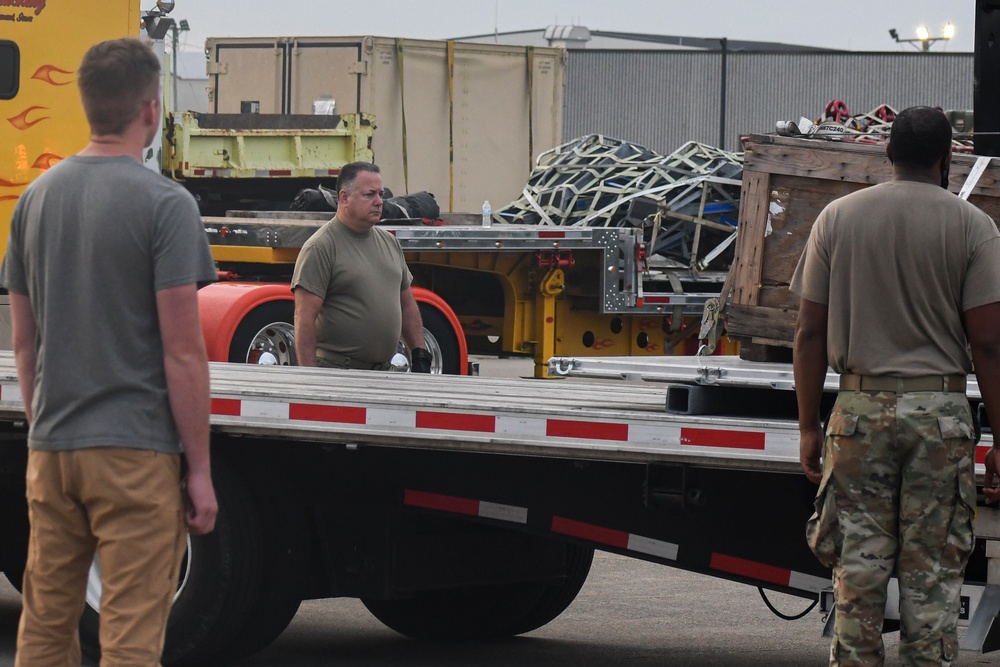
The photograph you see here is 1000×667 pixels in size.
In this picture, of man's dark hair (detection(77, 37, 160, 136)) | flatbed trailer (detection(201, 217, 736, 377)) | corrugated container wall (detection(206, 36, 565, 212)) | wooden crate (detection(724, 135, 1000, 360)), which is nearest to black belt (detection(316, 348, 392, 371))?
wooden crate (detection(724, 135, 1000, 360))

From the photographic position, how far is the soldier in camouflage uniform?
13.8 feet

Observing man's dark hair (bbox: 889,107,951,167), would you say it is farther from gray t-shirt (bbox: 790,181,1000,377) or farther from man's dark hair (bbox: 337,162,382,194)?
man's dark hair (bbox: 337,162,382,194)

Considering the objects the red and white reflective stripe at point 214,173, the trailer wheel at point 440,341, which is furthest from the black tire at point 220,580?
the red and white reflective stripe at point 214,173

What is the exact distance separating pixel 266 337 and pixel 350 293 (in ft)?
10.1

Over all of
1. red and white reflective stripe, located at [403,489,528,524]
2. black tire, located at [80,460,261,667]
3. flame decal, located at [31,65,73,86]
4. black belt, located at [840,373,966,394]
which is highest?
flame decal, located at [31,65,73,86]

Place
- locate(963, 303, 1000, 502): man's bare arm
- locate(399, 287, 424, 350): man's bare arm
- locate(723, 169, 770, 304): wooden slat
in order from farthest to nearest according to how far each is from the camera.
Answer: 1. locate(399, 287, 424, 350): man's bare arm
2. locate(723, 169, 770, 304): wooden slat
3. locate(963, 303, 1000, 502): man's bare arm

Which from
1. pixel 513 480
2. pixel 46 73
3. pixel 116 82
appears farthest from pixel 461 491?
pixel 46 73

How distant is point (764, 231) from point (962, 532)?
2.00 m

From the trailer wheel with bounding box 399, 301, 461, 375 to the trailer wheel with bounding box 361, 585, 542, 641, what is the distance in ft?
15.4

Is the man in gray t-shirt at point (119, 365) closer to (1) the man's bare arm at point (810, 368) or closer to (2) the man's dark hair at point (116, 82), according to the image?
(2) the man's dark hair at point (116, 82)

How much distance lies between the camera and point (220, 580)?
547 centimetres

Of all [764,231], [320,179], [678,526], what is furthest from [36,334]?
[320,179]

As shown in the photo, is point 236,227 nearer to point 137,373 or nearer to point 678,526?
point 678,526

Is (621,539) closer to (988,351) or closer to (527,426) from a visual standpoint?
(527,426)
